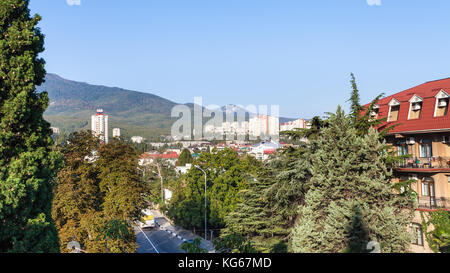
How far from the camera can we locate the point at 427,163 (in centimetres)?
1831

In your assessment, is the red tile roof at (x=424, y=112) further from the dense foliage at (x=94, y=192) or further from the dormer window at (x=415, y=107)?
the dense foliage at (x=94, y=192)

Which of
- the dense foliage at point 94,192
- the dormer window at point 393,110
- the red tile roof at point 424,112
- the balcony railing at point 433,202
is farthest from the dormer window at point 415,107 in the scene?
the dense foliage at point 94,192

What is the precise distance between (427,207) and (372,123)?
16.2ft

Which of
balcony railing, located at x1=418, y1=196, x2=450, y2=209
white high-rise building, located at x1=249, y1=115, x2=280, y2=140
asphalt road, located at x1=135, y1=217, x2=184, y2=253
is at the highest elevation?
white high-rise building, located at x1=249, y1=115, x2=280, y2=140

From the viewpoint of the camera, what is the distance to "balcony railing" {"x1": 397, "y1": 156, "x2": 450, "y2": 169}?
17672mm

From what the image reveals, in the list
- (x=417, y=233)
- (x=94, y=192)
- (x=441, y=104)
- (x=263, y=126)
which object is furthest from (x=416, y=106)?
(x=263, y=126)

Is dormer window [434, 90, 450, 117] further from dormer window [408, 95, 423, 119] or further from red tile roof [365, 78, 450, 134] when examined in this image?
dormer window [408, 95, 423, 119]

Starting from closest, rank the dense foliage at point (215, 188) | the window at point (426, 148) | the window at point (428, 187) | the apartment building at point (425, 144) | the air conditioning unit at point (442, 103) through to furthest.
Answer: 1. the apartment building at point (425, 144)
2. the air conditioning unit at point (442, 103)
3. the window at point (428, 187)
4. the window at point (426, 148)
5. the dense foliage at point (215, 188)

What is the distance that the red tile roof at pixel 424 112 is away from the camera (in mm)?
17828

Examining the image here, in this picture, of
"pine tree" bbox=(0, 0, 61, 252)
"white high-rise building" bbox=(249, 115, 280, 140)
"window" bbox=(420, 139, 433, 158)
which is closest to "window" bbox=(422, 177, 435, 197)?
"window" bbox=(420, 139, 433, 158)

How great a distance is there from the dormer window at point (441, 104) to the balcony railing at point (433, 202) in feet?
13.8

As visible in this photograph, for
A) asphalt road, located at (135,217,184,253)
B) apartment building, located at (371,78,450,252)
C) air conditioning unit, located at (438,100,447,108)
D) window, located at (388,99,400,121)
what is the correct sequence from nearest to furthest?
1. apartment building, located at (371,78,450,252)
2. air conditioning unit, located at (438,100,447,108)
3. window, located at (388,99,400,121)
4. asphalt road, located at (135,217,184,253)

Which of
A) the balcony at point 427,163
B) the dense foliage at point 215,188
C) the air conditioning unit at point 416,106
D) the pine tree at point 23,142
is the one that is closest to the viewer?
the pine tree at point 23,142

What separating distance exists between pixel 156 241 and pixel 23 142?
22247 millimetres
